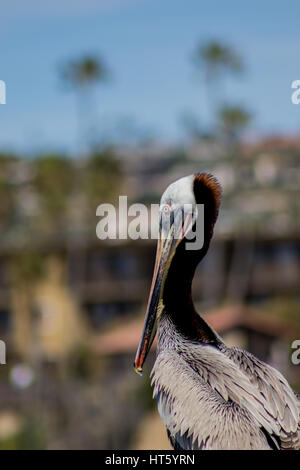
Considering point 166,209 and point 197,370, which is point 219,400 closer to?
point 197,370

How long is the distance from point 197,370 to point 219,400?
0.22m

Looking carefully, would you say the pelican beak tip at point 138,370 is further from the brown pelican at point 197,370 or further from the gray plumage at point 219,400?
the gray plumage at point 219,400

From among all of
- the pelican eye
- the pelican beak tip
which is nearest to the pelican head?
the pelican eye

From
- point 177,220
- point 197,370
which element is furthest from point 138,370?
point 177,220

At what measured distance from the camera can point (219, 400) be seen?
14.8 ft

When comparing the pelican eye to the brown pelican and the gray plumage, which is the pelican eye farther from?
the gray plumage

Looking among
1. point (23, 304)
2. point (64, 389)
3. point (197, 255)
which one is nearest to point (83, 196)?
point (23, 304)

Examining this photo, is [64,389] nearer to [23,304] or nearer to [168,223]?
[23,304]

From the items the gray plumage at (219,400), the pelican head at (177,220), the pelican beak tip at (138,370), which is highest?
the pelican head at (177,220)

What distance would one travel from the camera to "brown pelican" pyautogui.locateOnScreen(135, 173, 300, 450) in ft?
14.3

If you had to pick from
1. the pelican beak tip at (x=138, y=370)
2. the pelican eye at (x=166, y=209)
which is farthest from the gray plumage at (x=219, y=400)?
the pelican eye at (x=166, y=209)

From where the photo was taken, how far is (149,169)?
8944cm

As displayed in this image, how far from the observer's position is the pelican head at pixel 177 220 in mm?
4711

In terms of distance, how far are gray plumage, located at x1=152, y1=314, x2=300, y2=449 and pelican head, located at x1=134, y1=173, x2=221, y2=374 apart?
8.2 inches
